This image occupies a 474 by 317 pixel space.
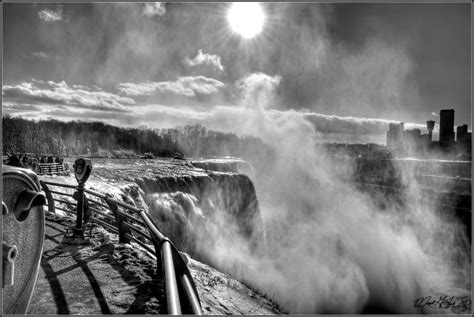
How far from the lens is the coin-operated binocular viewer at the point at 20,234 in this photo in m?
2.58

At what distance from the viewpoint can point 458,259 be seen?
68938 millimetres

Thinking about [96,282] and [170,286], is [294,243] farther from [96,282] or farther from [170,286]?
[170,286]

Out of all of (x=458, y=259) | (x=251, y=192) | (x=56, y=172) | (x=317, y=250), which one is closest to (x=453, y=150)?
(x=458, y=259)

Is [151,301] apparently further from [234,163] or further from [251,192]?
[234,163]

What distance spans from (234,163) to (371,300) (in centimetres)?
2958

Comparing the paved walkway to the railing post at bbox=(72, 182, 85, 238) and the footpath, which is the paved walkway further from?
the railing post at bbox=(72, 182, 85, 238)

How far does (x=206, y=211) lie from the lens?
31.4m

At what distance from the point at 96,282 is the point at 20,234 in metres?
2.97

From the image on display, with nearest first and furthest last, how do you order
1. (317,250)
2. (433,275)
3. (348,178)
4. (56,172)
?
(56,172) < (317,250) < (433,275) < (348,178)

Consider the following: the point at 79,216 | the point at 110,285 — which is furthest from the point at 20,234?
the point at 79,216

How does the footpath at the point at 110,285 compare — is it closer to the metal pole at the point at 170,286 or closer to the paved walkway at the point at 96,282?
the paved walkway at the point at 96,282

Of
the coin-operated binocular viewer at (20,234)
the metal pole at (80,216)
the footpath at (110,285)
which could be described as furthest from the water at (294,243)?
the coin-operated binocular viewer at (20,234)

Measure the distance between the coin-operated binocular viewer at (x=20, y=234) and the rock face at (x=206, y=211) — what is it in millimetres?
20066

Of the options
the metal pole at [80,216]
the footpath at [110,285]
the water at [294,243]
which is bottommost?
the water at [294,243]
